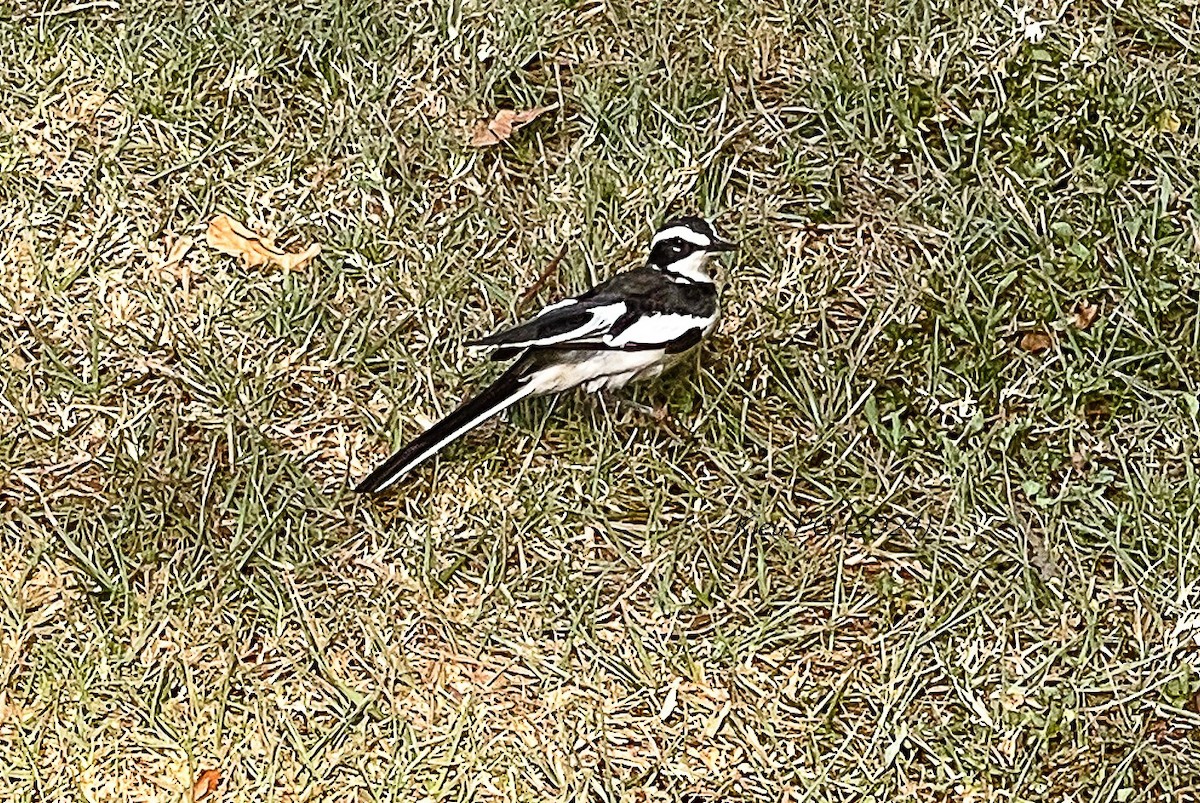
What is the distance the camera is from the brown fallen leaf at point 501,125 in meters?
4.92

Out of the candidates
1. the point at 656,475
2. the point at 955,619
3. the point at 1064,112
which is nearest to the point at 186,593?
the point at 656,475

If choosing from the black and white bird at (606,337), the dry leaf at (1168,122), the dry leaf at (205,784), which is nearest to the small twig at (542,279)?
the black and white bird at (606,337)

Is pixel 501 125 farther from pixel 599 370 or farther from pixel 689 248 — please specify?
pixel 599 370

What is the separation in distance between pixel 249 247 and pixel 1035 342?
2328mm

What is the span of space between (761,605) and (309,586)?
44.8 inches

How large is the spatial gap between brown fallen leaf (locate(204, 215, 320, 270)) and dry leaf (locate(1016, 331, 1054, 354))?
208cm

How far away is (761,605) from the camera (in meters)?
3.81

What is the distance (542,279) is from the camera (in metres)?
4.50

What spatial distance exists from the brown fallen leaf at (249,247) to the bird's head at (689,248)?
1179 millimetres

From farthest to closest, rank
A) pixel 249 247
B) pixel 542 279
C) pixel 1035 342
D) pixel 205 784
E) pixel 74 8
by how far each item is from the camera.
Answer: pixel 74 8, pixel 249 247, pixel 542 279, pixel 1035 342, pixel 205 784

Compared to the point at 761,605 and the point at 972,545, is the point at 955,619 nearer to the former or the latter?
the point at 972,545

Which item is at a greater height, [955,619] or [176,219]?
[176,219]

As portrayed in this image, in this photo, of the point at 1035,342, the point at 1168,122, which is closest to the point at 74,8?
the point at 1035,342

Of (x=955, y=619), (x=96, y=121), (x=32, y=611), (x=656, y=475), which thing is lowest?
(x=955, y=619)
